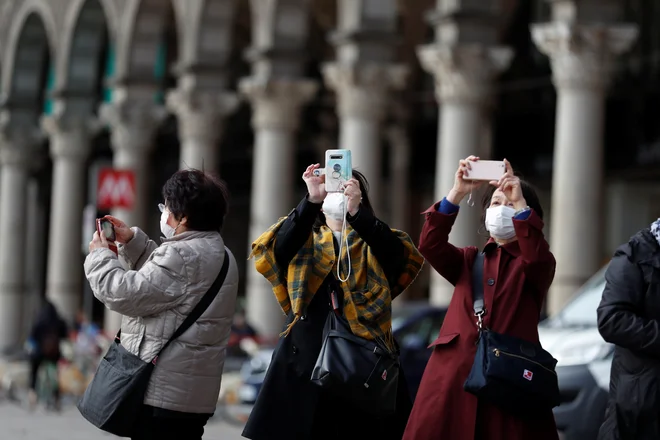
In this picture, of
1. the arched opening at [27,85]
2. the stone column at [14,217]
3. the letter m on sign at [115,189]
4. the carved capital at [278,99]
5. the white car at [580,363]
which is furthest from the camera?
the stone column at [14,217]

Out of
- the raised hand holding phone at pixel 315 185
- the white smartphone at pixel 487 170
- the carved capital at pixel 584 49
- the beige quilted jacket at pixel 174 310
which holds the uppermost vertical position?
the carved capital at pixel 584 49

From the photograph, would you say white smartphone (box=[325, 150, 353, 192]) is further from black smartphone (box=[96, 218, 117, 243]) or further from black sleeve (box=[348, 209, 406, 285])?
black smartphone (box=[96, 218, 117, 243])

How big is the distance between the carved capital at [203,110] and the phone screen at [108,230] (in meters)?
20.7

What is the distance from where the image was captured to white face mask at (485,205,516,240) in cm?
658

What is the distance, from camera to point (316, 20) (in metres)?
33.6

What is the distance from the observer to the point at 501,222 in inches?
259

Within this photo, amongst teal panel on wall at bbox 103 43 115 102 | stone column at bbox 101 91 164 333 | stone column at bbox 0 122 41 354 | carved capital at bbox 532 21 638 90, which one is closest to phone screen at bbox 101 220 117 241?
carved capital at bbox 532 21 638 90

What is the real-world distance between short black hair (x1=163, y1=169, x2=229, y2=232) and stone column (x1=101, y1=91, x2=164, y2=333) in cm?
2288

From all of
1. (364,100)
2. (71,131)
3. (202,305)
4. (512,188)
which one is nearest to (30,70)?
(71,131)

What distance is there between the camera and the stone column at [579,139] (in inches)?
742

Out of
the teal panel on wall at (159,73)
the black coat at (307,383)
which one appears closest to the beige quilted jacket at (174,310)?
the black coat at (307,383)

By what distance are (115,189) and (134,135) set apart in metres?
7.00

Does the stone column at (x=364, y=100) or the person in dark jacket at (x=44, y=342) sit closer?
the person in dark jacket at (x=44, y=342)

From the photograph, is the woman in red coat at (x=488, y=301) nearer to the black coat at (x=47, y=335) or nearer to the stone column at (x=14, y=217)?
the black coat at (x=47, y=335)
